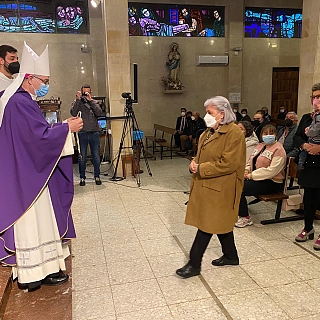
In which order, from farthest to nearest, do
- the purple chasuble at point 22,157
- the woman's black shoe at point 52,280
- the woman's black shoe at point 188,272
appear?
1. the woman's black shoe at point 188,272
2. the woman's black shoe at point 52,280
3. the purple chasuble at point 22,157

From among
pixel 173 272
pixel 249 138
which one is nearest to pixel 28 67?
pixel 173 272

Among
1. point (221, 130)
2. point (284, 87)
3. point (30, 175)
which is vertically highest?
point (284, 87)

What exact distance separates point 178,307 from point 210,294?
0.29 metres

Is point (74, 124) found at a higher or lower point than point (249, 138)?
higher

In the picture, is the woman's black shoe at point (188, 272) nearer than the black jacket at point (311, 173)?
Yes

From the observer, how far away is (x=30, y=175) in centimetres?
222

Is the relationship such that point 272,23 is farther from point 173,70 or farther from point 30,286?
point 30,286

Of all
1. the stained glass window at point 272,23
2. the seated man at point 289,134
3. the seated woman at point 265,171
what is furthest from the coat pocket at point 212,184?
the stained glass window at point 272,23

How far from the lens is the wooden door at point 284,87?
384 inches

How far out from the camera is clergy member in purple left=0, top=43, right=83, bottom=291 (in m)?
2.17

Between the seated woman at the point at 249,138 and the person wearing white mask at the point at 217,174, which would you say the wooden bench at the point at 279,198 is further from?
the person wearing white mask at the point at 217,174

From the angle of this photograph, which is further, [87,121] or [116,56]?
[116,56]

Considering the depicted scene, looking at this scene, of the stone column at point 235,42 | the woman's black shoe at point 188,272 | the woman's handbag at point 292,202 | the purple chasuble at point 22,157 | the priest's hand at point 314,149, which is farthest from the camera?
the stone column at point 235,42

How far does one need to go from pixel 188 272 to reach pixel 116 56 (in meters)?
4.37
